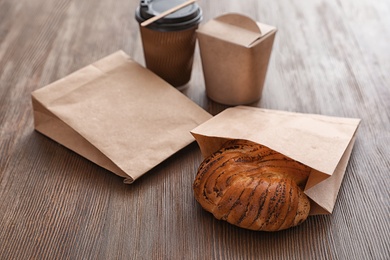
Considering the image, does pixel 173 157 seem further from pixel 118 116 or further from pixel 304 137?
pixel 304 137

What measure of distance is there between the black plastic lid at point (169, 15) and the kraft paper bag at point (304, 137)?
229mm

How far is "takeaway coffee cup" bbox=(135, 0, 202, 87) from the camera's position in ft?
3.99

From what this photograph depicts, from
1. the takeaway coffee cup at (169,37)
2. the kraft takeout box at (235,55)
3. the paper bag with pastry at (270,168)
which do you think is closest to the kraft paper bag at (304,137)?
the paper bag with pastry at (270,168)

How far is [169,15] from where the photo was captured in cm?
122

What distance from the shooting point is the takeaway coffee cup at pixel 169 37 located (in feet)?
3.99

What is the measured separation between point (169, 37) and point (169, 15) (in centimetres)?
5

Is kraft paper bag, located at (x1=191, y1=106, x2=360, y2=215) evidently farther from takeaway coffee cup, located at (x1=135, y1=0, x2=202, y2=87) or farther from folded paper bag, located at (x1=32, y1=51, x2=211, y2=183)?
takeaway coffee cup, located at (x1=135, y1=0, x2=202, y2=87)

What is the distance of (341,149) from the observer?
99 cm

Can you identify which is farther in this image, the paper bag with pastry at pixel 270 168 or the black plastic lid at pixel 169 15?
the black plastic lid at pixel 169 15

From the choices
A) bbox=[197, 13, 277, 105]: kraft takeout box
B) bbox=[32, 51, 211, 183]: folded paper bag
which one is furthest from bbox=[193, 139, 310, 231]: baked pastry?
bbox=[197, 13, 277, 105]: kraft takeout box

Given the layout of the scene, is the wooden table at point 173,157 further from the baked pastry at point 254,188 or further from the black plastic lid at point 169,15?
the black plastic lid at point 169,15

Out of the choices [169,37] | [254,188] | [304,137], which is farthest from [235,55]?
[254,188]

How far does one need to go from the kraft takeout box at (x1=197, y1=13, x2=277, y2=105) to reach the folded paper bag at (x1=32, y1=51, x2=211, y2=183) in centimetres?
9

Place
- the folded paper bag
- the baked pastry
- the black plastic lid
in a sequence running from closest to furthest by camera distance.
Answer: the baked pastry → the folded paper bag → the black plastic lid
